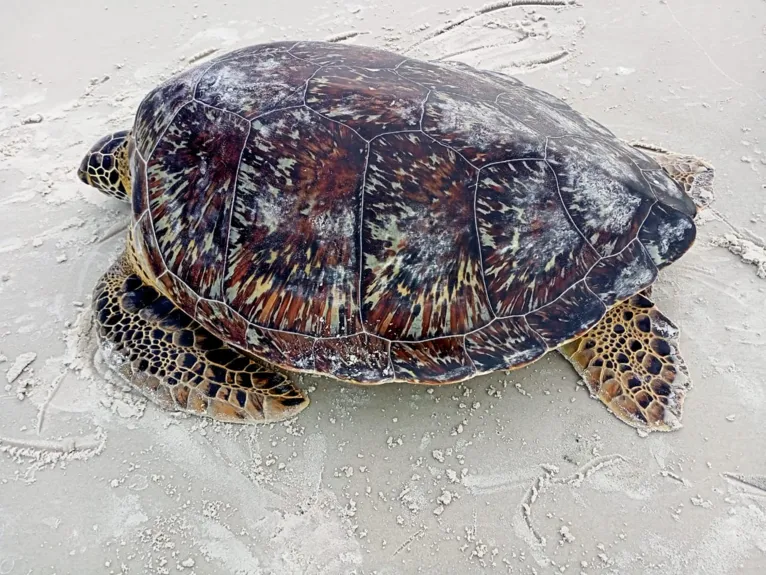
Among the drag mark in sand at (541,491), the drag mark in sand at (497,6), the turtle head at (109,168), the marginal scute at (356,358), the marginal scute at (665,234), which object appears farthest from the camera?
the drag mark in sand at (497,6)

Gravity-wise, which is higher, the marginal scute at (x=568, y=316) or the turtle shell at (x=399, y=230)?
the turtle shell at (x=399, y=230)

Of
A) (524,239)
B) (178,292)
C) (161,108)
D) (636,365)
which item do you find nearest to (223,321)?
(178,292)

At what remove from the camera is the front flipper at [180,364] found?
196cm

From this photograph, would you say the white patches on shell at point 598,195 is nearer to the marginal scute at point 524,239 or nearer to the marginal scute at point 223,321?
the marginal scute at point 524,239

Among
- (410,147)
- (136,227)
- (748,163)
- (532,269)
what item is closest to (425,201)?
(410,147)

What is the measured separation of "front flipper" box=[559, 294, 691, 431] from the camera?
1.88m

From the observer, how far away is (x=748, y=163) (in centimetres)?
267

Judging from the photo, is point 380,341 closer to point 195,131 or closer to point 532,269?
point 532,269

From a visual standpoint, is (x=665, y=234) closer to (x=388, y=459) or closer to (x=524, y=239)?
(x=524, y=239)

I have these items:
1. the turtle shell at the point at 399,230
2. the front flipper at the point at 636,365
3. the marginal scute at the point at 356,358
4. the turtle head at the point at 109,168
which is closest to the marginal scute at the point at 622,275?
the turtle shell at the point at 399,230

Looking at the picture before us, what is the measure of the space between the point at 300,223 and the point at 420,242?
1.40 feet

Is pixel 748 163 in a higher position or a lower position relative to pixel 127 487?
higher

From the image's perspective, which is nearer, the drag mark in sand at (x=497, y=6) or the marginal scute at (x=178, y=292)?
the marginal scute at (x=178, y=292)

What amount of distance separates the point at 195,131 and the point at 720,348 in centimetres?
227
